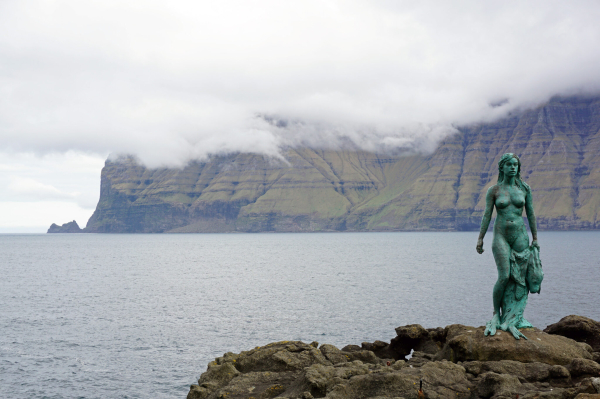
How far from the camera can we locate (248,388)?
710 inches

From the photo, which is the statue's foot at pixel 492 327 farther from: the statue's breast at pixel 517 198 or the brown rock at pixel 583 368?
the statue's breast at pixel 517 198

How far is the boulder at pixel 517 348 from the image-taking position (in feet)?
58.1

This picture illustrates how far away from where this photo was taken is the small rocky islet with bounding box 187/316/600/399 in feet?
50.7

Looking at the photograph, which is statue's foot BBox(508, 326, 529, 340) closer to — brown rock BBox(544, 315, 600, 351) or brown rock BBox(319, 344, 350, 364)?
brown rock BBox(544, 315, 600, 351)

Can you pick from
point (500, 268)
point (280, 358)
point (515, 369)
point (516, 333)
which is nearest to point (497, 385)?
point (515, 369)

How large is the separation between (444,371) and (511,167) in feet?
25.7

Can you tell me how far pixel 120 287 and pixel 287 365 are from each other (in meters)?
78.6

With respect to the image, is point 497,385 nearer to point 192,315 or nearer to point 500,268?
point 500,268

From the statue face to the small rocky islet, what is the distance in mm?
5809

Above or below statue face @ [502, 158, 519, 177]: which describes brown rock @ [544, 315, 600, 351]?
below

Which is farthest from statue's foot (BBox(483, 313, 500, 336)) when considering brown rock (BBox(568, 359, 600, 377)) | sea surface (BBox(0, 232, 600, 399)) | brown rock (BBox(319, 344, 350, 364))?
sea surface (BBox(0, 232, 600, 399))

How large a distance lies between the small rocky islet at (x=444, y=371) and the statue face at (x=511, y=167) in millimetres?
5809

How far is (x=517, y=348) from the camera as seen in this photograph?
17875mm

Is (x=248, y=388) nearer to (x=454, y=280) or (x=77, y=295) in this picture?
(x=77, y=295)
